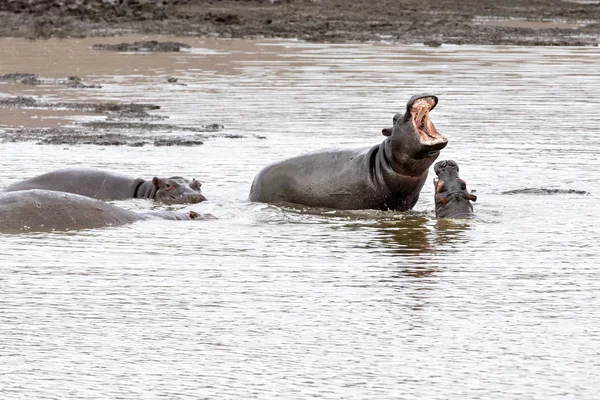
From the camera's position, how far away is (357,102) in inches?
698

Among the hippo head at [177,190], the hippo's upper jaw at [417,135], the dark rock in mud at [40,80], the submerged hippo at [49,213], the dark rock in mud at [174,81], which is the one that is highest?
the hippo's upper jaw at [417,135]

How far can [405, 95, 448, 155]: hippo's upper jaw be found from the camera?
372 inches

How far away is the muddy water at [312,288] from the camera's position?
18.4 ft

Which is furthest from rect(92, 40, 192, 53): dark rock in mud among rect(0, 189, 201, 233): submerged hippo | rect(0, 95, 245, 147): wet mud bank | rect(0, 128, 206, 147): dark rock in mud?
rect(0, 189, 201, 233): submerged hippo

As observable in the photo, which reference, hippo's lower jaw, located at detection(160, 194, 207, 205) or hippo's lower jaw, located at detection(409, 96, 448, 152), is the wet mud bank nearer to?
hippo's lower jaw, located at detection(160, 194, 207, 205)

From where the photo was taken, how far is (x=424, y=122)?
9.71 m

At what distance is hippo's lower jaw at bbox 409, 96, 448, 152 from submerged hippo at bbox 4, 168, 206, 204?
6.05 ft

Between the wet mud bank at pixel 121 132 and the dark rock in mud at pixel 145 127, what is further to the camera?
the dark rock in mud at pixel 145 127

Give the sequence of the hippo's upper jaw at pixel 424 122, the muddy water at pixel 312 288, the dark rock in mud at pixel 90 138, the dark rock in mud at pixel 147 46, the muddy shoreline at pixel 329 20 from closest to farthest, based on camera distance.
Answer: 1. the muddy water at pixel 312 288
2. the hippo's upper jaw at pixel 424 122
3. the dark rock in mud at pixel 90 138
4. the dark rock in mud at pixel 147 46
5. the muddy shoreline at pixel 329 20

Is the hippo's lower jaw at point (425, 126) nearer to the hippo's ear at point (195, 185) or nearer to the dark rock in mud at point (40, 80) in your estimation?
the hippo's ear at point (195, 185)

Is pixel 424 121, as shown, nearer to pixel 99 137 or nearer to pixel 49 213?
pixel 49 213

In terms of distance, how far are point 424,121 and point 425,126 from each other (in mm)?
36

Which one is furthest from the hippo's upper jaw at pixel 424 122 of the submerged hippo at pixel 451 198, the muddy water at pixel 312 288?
the muddy water at pixel 312 288

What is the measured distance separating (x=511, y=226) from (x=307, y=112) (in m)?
7.52
